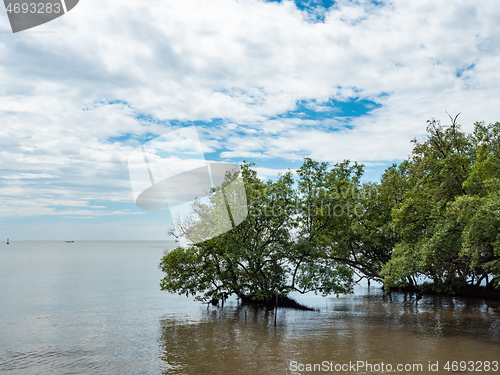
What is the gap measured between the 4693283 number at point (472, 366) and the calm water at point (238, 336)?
14cm

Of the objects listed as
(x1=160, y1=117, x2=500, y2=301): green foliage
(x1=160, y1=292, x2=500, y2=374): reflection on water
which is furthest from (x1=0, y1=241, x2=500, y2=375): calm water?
(x1=160, y1=117, x2=500, y2=301): green foliage

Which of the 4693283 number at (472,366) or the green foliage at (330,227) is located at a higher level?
the green foliage at (330,227)

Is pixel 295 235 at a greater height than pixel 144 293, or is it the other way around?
pixel 295 235

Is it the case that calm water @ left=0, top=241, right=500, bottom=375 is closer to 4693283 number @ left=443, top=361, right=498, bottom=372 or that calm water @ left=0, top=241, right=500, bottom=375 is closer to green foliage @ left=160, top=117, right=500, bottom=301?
4693283 number @ left=443, top=361, right=498, bottom=372

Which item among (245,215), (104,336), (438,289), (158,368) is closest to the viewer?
(158,368)

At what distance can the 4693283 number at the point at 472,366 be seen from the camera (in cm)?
1370

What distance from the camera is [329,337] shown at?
19.3 m

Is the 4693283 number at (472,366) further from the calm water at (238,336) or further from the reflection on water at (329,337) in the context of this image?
the reflection on water at (329,337)

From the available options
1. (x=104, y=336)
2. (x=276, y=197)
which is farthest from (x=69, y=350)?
(x=276, y=197)

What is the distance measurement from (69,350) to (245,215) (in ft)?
43.7

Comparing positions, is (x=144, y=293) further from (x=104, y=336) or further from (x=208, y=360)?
(x=208, y=360)

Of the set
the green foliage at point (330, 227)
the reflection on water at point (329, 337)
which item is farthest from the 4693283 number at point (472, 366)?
the green foliage at point (330, 227)

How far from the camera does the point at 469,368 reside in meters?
13.8

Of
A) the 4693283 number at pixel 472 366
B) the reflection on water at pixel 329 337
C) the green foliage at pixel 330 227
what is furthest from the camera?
the green foliage at pixel 330 227
